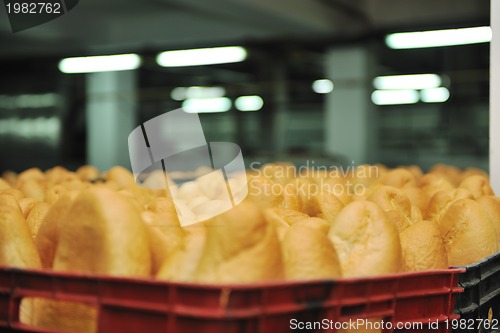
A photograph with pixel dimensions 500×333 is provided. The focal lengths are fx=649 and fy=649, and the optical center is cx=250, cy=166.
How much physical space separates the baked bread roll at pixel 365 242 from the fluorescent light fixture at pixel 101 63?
405 inches

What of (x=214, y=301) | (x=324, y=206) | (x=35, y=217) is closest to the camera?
(x=214, y=301)

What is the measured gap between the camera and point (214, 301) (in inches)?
35.9

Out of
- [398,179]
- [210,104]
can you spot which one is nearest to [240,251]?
[398,179]

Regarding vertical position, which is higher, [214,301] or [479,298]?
[214,301]

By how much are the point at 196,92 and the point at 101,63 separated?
6848 mm

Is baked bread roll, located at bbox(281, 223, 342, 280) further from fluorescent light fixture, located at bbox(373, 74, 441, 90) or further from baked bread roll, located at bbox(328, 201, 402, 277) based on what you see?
fluorescent light fixture, located at bbox(373, 74, 441, 90)

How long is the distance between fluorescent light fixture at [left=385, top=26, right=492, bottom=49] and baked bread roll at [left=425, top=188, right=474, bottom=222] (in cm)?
749

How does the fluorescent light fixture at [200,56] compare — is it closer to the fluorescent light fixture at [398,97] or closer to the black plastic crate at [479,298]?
the fluorescent light fixture at [398,97]

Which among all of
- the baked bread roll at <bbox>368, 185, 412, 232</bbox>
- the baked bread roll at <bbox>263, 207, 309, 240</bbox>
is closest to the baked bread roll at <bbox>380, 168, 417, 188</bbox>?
the baked bread roll at <bbox>368, 185, 412, 232</bbox>

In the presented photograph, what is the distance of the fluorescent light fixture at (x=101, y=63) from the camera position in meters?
11.4

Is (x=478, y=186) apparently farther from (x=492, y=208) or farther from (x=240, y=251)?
(x=240, y=251)

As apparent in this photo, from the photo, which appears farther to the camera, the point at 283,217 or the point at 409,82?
the point at 409,82

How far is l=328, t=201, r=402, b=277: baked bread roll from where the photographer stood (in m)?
1.22

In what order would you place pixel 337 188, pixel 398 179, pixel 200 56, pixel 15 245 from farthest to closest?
1. pixel 200 56
2. pixel 398 179
3. pixel 337 188
4. pixel 15 245
